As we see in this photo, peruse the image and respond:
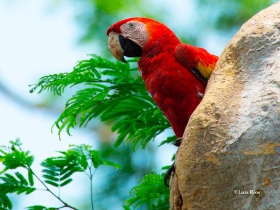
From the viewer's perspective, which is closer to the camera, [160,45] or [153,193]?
[153,193]

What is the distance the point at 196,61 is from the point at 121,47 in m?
0.49

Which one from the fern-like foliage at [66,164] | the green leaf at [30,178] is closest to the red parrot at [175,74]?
the fern-like foliage at [66,164]

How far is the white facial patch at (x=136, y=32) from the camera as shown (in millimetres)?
2367

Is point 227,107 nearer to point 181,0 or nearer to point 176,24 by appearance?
point 176,24

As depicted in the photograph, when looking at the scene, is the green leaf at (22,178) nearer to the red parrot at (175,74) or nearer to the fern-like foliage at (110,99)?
the fern-like foliage at (110,99)

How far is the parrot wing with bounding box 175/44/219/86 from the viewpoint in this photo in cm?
209

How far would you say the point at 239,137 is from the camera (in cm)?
143

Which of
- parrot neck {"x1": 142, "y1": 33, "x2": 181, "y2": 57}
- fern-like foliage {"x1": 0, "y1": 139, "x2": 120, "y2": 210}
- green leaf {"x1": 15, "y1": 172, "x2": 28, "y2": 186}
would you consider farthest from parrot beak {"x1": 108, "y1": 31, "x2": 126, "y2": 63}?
green leaf {"x1": 15, "y1": 172, "x2": 28, "y2": 186}

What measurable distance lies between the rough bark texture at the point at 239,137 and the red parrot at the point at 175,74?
0.45 m

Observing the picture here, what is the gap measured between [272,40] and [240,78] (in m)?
0.16

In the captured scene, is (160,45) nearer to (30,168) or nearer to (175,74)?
(175,74)

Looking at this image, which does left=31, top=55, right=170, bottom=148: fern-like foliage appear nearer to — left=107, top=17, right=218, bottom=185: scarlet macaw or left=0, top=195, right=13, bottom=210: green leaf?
left=107, top=17, right=218, bottom=185: scarlet macaw

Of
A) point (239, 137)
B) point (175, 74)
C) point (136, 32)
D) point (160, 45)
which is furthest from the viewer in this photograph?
point (136, 32)

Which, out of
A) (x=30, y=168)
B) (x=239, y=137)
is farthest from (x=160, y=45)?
(x=239, y=137)
